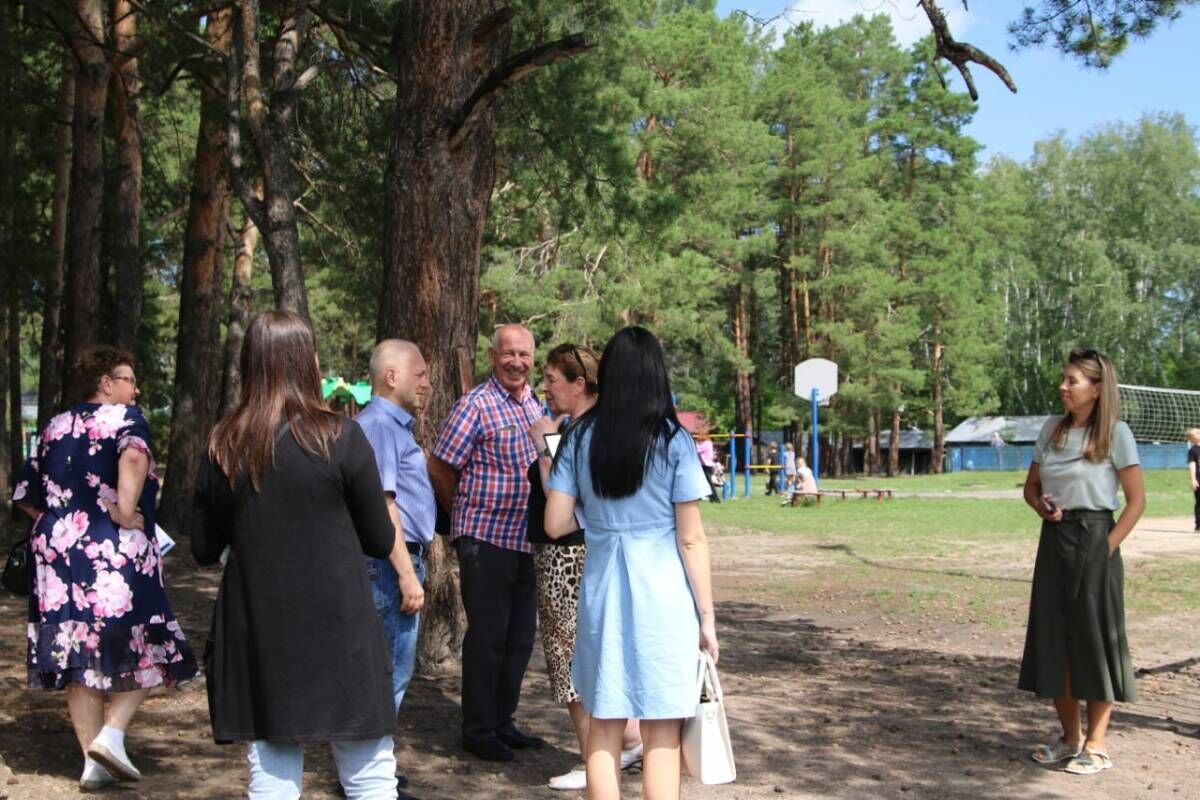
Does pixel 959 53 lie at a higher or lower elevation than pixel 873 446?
higher

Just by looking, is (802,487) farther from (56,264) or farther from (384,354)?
(384,354)

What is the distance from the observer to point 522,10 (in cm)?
1236

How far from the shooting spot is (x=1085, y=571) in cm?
598

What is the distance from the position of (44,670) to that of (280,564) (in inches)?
90.3

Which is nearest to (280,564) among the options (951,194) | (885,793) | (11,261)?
(885,793)

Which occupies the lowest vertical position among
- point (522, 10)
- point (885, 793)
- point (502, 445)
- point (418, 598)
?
point (885, 793)

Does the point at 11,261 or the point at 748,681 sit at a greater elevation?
the point at 11,261

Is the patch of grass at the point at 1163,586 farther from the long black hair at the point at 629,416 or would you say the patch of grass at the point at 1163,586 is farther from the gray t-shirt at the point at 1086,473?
the long black hair at the point at 629,416

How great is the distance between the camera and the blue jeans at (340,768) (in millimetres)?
3666

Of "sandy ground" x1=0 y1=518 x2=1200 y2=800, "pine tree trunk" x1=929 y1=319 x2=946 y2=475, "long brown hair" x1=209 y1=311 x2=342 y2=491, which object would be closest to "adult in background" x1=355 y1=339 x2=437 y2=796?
"sandy ground" x1=0 y1=518 x2=1200 y2=800

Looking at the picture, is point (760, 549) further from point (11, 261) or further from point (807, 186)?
point (807, 186)

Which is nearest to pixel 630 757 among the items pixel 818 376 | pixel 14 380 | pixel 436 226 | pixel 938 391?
pixel 436 226

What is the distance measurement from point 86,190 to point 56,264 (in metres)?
6.20

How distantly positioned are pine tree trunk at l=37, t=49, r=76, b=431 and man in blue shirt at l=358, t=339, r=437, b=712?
15.4 metres
